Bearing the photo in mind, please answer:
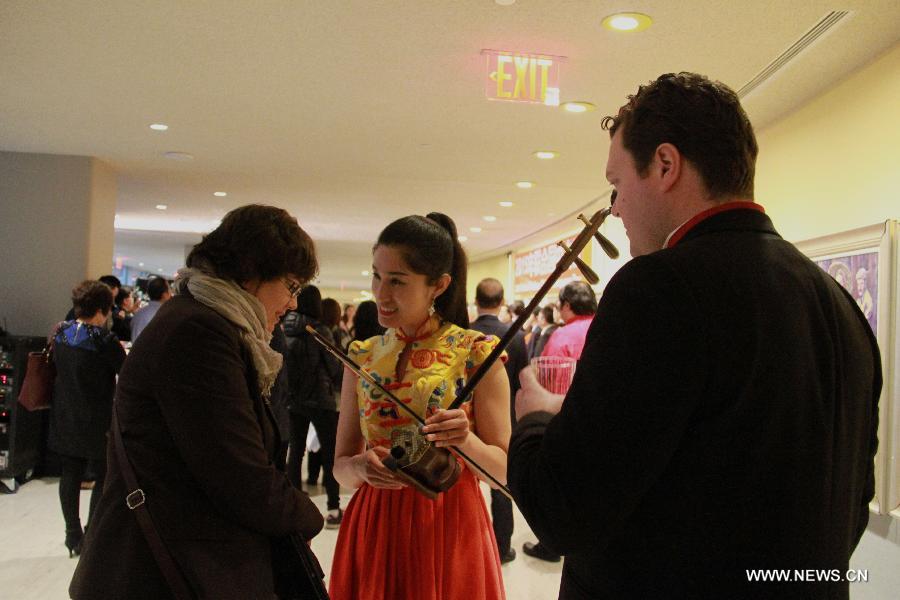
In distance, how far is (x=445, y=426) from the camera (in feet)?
4.85

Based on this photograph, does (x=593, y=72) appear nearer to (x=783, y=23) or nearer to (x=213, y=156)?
(x=783, y=23)

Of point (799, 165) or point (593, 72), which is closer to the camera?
point (593, 72)

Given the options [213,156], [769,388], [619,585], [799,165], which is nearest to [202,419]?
[619,585]

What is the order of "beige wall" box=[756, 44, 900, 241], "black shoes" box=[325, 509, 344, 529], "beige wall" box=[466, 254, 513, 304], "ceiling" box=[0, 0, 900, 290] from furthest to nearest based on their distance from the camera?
"beige wall" box=[466, 254, 513, 304] → "black shoes" box=[325, 509, 344, 529] → "beige wall" box=[756, 44, 900, 241] → "ceiling" box=[0, 0, 900, 290]

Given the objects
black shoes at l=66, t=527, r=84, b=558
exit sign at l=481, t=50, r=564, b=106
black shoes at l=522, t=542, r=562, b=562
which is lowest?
black shoes at l=522, t=542, r=562, b=562

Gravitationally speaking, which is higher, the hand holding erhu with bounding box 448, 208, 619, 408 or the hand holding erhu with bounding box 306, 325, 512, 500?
the hand holding erhu with bounding box 448, 208, 619, 408

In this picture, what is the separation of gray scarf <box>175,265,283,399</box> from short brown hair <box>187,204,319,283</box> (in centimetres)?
3

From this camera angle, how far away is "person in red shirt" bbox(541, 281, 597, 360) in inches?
160

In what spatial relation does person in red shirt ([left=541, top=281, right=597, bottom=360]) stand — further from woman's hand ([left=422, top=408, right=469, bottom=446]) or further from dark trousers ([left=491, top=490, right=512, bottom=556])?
woman's hand ([left=422, top=408, right=469, bottom=446])

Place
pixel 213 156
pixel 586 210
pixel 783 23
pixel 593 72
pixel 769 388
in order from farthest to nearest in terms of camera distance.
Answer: pixel 586 210 < pixel 213 156 < pixel 593 72 < pixel 783 23 < pixel 769 388

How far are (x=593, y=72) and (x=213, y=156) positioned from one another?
348 centimetres

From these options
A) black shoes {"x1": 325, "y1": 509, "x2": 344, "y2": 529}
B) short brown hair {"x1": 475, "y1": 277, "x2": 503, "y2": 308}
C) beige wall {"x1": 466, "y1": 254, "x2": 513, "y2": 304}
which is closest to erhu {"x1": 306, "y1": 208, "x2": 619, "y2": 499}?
short brown hair {"x1": 475, "y1": 277, "x2": 503, "y2": 308}

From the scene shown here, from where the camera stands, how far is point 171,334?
1.32m

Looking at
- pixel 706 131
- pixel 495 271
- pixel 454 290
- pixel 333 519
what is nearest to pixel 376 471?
pixel 454 290
